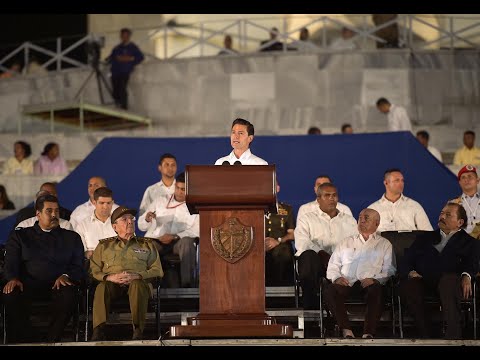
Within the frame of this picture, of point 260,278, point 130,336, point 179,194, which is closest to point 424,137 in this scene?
point 179,194

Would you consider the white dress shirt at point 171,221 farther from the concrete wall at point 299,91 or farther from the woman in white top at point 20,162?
the concrete wall at point 299,91

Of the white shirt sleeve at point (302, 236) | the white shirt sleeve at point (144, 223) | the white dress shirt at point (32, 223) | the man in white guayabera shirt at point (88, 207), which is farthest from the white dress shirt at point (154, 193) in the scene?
the white shirt sleeve at point (302, 236)

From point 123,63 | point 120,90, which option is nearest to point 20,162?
point 123,63

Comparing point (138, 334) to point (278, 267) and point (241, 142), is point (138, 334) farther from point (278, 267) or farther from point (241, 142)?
point (278, 267)

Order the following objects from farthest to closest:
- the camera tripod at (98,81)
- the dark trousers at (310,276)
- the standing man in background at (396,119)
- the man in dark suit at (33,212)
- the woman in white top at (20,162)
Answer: the camera tripod at (98,81) < the standing man in background at (396,119) < the woman in white top at (20,162) < the man in dark suit at (33,212) < the dark trousers at (310,276)

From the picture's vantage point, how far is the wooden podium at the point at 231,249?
24.6ft

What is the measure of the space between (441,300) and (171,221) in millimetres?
2763

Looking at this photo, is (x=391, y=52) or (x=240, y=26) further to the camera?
(x=240, y=26)

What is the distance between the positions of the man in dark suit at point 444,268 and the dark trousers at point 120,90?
964 centimetres

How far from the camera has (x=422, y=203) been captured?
11539 mm

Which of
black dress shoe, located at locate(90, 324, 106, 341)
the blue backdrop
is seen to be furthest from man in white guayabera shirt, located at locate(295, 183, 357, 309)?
black dress shoe, located at locate(90, 324, 106, 341)

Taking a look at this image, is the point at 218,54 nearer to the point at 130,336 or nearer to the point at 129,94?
the point at 129,94

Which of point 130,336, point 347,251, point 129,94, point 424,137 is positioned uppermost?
point 129,94

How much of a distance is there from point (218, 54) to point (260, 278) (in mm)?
12027
